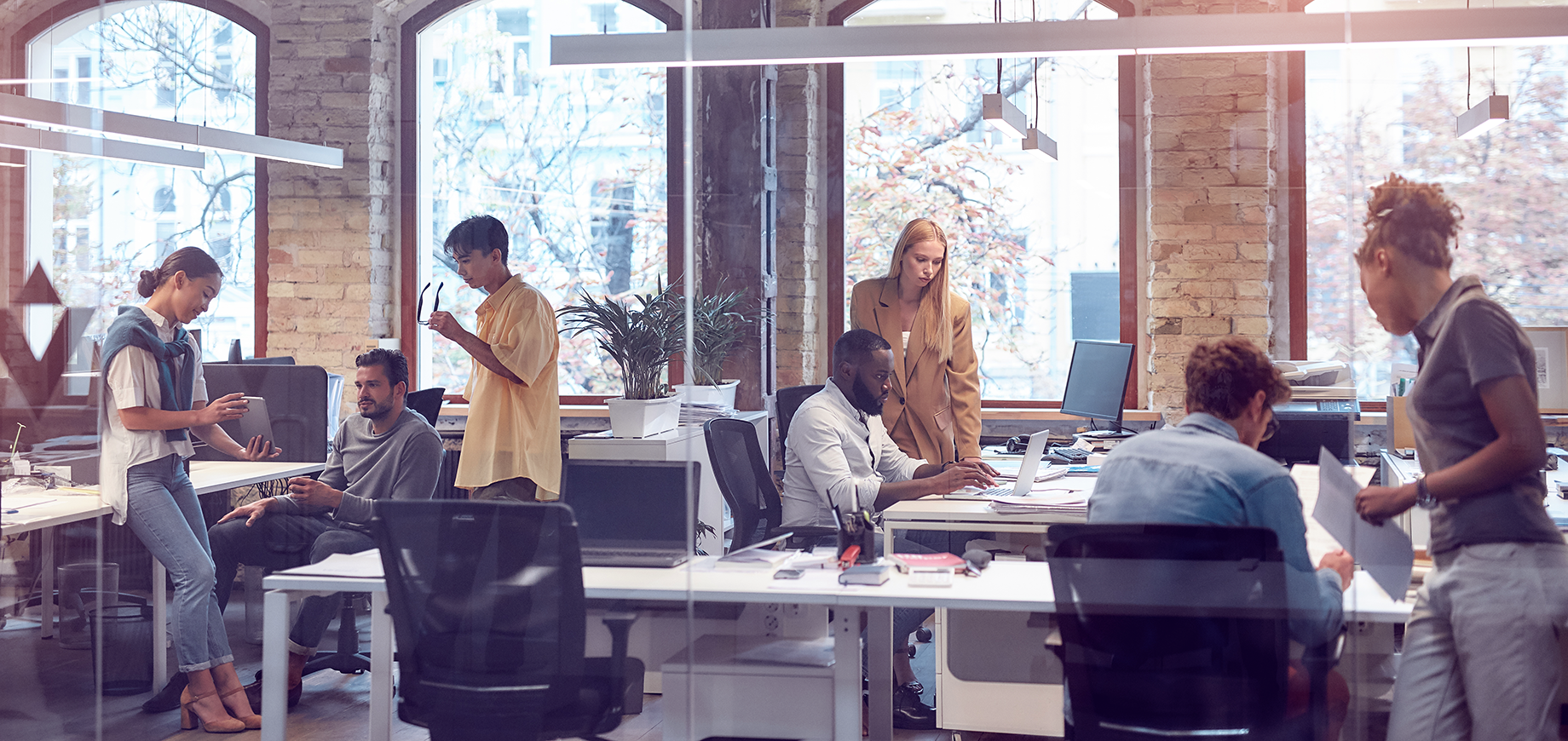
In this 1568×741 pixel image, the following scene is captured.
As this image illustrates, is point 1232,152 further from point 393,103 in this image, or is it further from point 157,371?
point 157,371

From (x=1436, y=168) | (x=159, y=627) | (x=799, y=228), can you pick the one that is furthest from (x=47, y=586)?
(x=1436, y=168)

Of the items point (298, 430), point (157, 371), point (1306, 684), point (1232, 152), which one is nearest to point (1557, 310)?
point (1232, 152)

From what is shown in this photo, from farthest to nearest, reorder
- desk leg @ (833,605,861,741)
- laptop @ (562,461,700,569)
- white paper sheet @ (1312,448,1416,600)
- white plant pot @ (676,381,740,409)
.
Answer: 1. white plant pot @ (676,381,740,409)
2. laptop @ (562,461,700,569)
3. desk leg @ (833,605,861,741)
4. white paper sheet @ (1312,448,1416,600)

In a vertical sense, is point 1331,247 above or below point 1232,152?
below

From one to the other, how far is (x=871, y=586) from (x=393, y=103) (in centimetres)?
224

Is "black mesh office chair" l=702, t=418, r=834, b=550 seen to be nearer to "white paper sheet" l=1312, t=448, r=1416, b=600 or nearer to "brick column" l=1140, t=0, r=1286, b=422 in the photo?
"brick column" l=1140, t=0, r=1286, b=422

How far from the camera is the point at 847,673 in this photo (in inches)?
108

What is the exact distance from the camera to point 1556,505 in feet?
8.57

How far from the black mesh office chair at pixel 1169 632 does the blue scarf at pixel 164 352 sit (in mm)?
2788

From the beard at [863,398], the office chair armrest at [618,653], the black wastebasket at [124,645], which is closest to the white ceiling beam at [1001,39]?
the beard at [863,398]

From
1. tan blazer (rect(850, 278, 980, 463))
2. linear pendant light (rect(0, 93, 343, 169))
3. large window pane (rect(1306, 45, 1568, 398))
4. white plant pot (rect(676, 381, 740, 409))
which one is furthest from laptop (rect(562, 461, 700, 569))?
large window pane (rect(1306, 45, 1568, 398))

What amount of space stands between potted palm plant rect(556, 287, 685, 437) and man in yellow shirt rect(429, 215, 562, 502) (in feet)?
0.41

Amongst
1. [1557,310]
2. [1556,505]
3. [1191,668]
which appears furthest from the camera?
[1557,310]

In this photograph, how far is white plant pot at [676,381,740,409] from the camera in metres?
3.59
